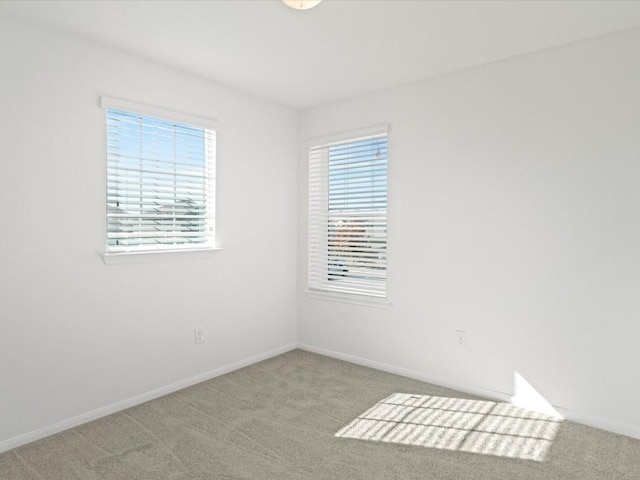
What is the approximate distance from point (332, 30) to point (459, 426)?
9.07ft

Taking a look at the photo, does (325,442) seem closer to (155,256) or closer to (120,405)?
(120,405)

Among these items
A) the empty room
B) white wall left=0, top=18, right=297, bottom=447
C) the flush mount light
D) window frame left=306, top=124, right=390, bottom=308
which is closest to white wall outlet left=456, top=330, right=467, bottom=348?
the empty room

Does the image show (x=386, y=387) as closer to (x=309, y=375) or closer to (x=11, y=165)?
(x=309, y=375)

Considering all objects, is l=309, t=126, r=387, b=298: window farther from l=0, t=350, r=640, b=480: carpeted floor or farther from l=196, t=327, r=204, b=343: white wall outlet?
l=196, t=327, r=204, b=343: white wall outlet

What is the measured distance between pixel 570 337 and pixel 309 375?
6.87 feet

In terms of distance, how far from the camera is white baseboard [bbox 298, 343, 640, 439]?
8.80 ft

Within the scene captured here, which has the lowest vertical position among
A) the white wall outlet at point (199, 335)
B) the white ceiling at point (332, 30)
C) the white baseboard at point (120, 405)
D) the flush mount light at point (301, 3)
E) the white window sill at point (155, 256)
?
the white baseboard at point (120, 405)

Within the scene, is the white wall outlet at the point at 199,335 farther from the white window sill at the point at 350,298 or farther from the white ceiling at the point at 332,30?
the white ceiling at the point at 332,30

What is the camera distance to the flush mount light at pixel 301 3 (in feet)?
7.42

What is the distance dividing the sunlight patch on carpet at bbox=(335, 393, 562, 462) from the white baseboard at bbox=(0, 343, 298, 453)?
56.4 inches

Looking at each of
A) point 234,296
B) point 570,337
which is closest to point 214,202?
point 234,296

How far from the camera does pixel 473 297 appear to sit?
329cm

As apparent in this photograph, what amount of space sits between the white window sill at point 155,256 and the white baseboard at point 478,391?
1.62 m

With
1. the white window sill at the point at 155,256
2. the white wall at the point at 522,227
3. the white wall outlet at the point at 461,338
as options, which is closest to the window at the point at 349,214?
the white wall at the point at 522,227
